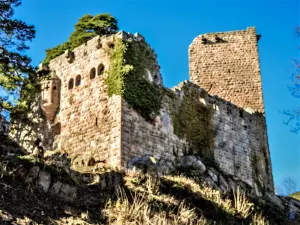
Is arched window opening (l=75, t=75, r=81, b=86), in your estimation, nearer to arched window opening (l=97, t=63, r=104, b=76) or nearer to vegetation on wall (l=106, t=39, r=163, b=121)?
arched window opening (l=97, t=63, r=104, b=76)

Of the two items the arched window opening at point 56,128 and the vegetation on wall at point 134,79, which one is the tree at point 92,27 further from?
the vegetation on wall at point 134,79

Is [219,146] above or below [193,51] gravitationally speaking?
below

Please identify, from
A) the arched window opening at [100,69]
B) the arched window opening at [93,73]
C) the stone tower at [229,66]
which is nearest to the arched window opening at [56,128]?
the arched window opening at [93,73]

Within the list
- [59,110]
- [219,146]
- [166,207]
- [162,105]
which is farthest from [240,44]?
[166,207]

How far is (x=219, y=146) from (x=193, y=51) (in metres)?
7.41

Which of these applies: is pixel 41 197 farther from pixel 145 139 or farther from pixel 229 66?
pixel 229 66

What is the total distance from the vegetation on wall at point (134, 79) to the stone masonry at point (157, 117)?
0.30 meters

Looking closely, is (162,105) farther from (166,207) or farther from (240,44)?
(240,44)

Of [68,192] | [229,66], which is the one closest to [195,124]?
[229,66]

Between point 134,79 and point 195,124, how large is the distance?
4.03 m

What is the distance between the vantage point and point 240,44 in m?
26.3

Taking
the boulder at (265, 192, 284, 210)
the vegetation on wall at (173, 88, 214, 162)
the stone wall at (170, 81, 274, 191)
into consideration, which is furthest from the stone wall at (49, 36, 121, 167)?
the boulder at (265, 192, 284, 210)

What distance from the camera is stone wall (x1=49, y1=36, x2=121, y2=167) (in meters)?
16.4

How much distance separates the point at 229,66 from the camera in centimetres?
2594
